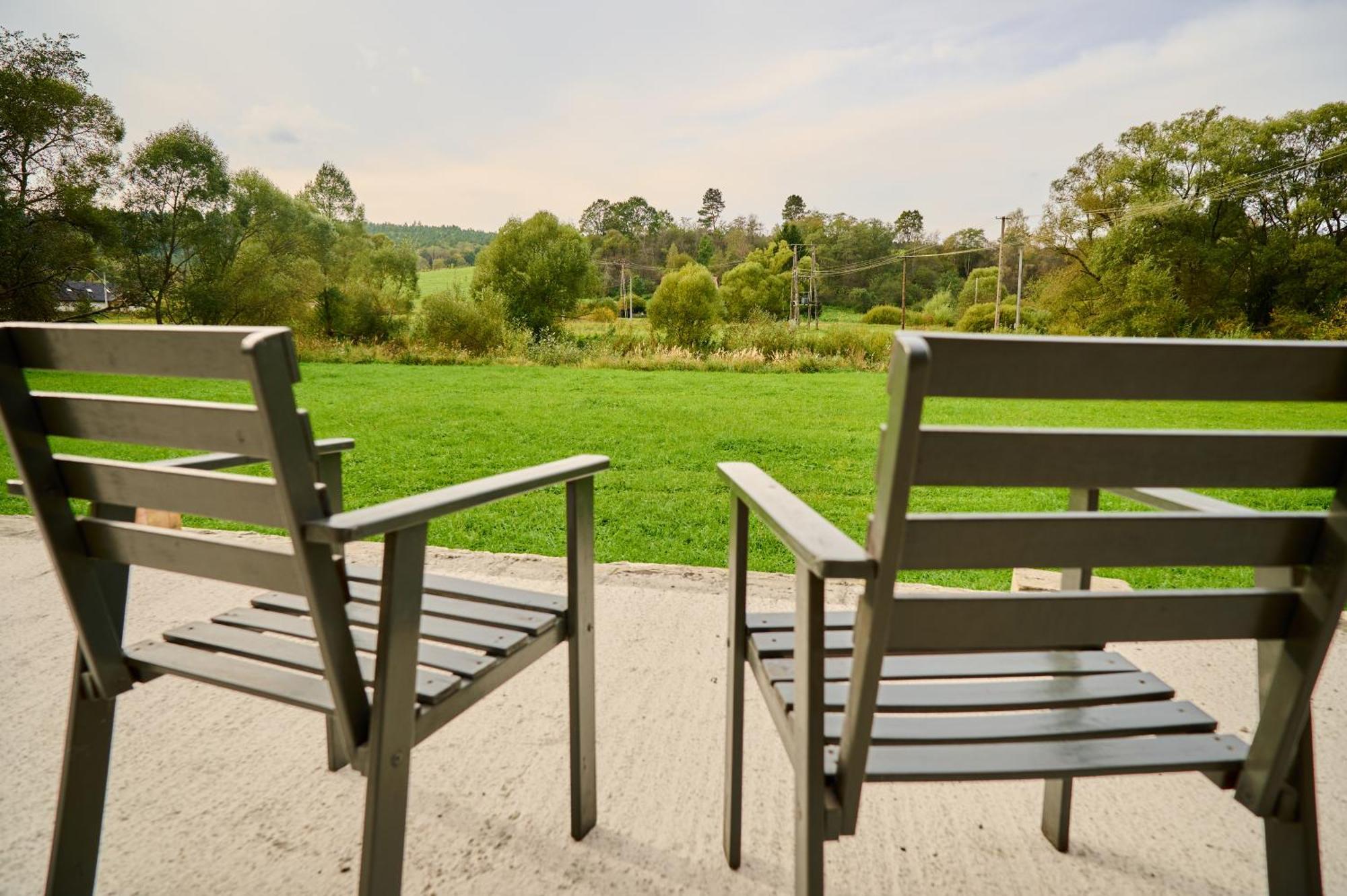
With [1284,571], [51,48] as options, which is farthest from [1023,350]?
[51,48]

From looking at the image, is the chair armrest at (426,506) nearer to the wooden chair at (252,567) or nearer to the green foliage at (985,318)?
the wooden chair at (252,567)

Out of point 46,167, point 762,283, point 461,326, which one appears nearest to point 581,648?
point 461,326

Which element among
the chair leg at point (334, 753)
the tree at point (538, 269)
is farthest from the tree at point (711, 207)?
the chair leg at point (334, 753)

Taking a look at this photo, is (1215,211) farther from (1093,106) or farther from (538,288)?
(538,288)

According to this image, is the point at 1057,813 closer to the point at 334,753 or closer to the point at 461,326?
the point at 334,753

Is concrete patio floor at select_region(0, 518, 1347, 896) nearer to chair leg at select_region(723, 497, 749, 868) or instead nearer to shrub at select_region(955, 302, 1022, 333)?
chair leg at select_region(723, 497, 749, 868)

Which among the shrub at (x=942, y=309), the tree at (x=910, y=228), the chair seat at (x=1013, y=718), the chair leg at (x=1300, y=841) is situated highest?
the tree at (x=910, y=228)

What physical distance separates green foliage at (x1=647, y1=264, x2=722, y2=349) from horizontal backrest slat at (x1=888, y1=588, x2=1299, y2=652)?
20660 millimetres

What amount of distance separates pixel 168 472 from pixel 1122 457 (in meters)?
1.36

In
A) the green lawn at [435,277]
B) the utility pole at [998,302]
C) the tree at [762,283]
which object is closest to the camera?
the utility pole at [998,302]

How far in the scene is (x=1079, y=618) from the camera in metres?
0.98

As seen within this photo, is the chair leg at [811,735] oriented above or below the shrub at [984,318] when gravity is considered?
below

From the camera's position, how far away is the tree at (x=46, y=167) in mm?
16266

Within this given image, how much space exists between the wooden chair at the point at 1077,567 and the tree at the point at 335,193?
41.3 metres
